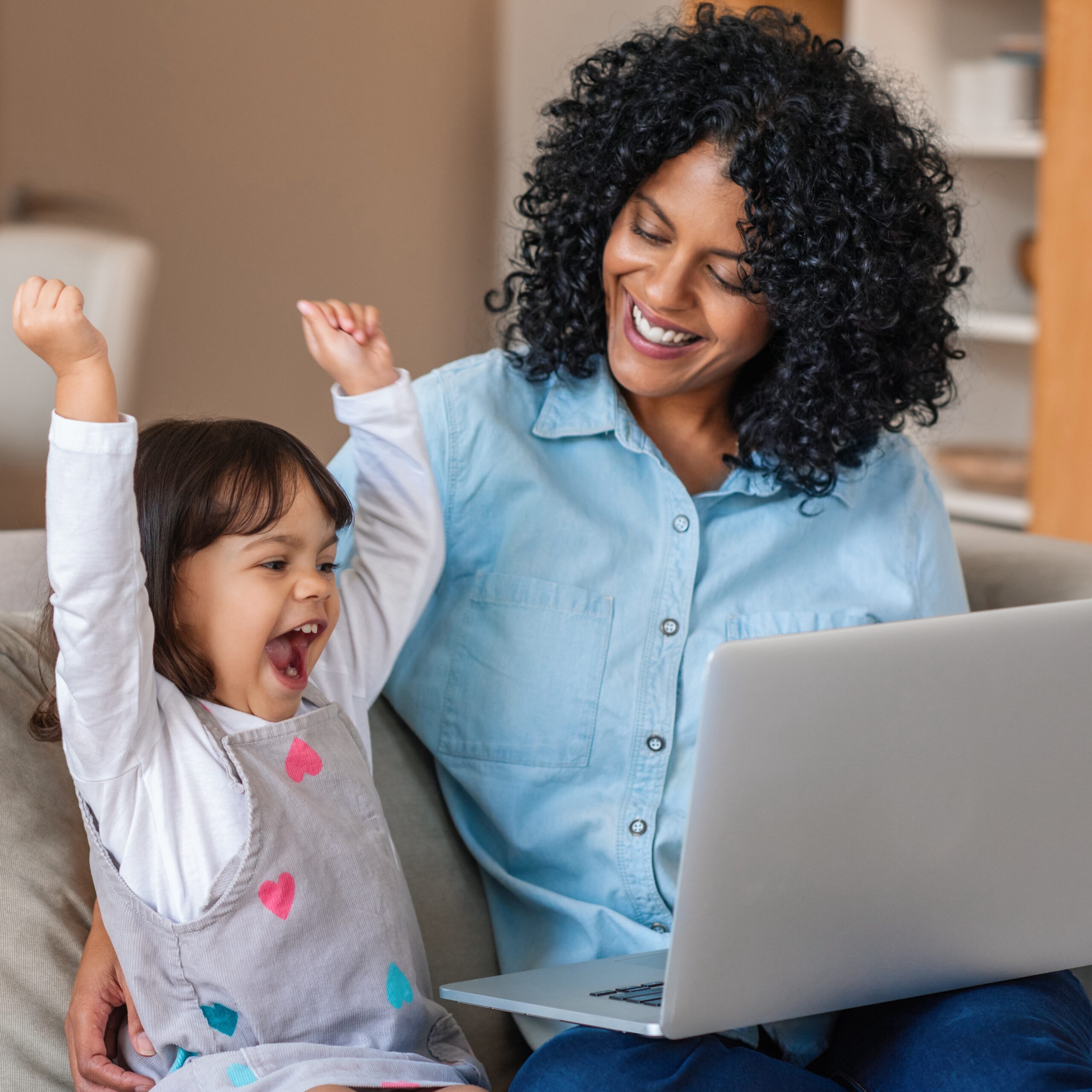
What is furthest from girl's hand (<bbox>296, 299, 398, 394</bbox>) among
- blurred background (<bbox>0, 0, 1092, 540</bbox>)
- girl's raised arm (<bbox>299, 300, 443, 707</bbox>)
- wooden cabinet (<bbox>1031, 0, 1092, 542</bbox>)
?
wooden cabinet (<bbox>1031, 0, 1092, 542</bbox>)

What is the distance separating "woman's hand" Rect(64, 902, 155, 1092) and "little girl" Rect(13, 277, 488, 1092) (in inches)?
0.6

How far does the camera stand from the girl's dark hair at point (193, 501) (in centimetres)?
86

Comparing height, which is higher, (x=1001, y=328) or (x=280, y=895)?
(x=1001, y=328)

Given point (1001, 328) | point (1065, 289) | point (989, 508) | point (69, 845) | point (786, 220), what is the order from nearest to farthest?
point (69, 845)
point (786, 220)
point (1065, 289)
point (1001, 328)
point (989, 508)

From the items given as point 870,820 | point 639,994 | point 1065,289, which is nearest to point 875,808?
point 870,820

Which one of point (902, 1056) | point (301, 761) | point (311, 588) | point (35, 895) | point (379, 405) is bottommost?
point (902, 1056)

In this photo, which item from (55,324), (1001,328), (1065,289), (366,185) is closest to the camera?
(55,324)

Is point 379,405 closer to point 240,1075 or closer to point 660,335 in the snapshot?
point 660,335

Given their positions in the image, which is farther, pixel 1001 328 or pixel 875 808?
pixel 1001 328

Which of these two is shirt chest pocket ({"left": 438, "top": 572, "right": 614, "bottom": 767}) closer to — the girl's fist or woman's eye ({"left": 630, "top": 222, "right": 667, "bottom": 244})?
woman's eye ({"left": 630, "top": 222, "right": 667, "bottom": 244})

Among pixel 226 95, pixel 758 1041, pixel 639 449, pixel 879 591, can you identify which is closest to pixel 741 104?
pixel 639 449

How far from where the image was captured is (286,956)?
0.83 meters

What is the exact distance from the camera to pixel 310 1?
3213mm

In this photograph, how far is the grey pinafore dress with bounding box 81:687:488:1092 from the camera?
31.9 inches
